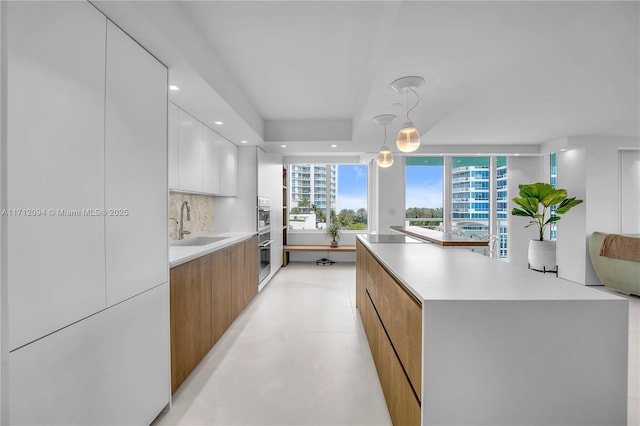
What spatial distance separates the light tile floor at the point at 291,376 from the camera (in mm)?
1754

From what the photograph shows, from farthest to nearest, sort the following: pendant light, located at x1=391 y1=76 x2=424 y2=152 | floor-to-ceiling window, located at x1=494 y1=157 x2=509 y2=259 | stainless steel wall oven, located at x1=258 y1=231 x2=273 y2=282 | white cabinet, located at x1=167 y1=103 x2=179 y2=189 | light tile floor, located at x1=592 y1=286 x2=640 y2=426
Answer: floor-to-ceiling window, located at x1=494 y1=157 x2=509 y2=259 → stainless steel wall oven, located at x1=258 y1=231 x2=273 y2=282 → white cabinet, located at x1=167 y1=103 x2=179 y2=189 → pendant light, located at x1=391 y1=76 x2=424 y2=152 → light tile floor, located at x1=592 y1=286 x2=640 y2=426

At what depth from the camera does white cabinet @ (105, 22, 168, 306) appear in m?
1.40

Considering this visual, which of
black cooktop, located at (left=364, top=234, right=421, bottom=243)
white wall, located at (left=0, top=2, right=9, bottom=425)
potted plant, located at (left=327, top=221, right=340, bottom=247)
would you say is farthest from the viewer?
potted plant, located at (left=327, top=221, right=340, bottom=247)

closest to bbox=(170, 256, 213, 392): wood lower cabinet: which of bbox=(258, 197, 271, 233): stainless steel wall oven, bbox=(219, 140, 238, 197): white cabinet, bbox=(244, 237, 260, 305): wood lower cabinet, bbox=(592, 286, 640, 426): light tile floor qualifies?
bbox=(244, 237, 260, 305): wood lower cabinet

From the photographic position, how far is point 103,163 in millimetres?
1353

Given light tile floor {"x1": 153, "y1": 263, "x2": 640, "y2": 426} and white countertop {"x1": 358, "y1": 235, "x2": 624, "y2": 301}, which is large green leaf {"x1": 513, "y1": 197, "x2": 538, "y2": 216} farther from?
white countertop {"x1": 358, "y1": 235, "x2": 624, "y2": 301}

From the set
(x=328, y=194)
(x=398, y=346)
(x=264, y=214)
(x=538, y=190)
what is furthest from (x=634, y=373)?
(x=328, y=194)

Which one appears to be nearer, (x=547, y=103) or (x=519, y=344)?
(x=519, y=344)

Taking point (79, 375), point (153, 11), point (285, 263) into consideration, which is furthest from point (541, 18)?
point (285, 263)

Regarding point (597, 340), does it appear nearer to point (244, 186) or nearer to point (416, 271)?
point (416, 271)

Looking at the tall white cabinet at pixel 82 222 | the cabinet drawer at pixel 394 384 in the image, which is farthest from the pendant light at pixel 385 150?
the tall white cabinet at pixel 82 222

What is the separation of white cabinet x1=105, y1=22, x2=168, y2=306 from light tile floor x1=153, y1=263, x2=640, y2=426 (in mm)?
881

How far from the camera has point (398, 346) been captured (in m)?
1.44

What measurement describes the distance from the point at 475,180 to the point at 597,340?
19.0 feet
